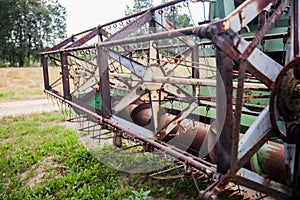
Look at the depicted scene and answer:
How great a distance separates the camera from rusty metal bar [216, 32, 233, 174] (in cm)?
139

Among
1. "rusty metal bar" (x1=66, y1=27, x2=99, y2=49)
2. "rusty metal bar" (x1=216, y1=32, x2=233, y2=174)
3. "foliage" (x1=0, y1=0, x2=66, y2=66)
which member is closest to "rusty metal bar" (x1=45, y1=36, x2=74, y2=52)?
"rusty metal bar" (x1=66, y1=27, x2=99, y2=49)

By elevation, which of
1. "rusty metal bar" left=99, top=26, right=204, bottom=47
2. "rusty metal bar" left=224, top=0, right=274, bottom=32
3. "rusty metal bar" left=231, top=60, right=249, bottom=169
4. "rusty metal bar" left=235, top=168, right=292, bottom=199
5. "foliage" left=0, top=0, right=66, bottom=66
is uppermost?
"foliage" left=0, top=0, right=66, bottom=66

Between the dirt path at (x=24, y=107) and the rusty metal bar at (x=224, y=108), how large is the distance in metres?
8.26

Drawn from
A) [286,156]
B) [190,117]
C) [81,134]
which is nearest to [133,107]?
[190,117]

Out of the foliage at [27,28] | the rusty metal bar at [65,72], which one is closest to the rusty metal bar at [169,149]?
the rusty metal bar at [65,72]

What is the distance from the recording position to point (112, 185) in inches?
136

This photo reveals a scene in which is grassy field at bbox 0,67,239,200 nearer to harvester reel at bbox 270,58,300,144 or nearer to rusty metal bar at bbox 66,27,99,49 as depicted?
harvester reel at bbox 270,58,300,144

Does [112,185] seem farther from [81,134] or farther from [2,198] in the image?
[81,134]

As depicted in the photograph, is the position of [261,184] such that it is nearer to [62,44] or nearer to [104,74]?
[104,74]

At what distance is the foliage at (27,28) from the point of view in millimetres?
24969

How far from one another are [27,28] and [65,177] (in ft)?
85.9

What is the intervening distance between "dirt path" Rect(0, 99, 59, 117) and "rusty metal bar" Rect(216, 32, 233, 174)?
27.1ft

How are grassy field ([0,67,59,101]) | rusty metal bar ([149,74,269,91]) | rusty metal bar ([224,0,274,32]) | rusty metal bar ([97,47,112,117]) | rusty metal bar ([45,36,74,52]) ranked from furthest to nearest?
→ grassy field ([0,67,59,101]) < rusty metal bar ([45,36,74,52]) < rusty metal bar ([97,47,112,117]) < rusty metal bar ([149,74,269,91]) < rusty metal bar ([224,0,274,32])

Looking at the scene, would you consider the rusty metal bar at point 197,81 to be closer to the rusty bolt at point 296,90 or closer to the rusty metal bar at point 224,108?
the rusty bolt at point 296,90
